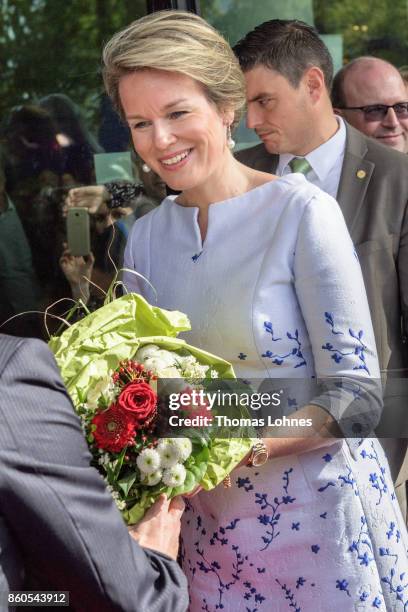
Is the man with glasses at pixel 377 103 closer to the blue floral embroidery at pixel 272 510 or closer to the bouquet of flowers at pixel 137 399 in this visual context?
the blue floral embroidery at pixel 272 510

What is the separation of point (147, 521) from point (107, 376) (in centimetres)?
28

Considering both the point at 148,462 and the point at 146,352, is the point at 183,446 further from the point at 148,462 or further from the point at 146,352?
the point at 146,352

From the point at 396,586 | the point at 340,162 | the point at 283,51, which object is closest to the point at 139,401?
the point at 396,586

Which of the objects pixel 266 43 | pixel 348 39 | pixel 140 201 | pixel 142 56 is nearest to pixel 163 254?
pixel 142 56

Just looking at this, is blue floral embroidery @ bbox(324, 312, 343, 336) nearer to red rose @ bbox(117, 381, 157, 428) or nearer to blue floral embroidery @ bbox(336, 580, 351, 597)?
red rose @ bbox(117, 381, 157, 428)

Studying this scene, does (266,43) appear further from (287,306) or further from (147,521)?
(147,521)

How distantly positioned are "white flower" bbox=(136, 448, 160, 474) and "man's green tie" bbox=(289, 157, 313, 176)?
1668 millimetres

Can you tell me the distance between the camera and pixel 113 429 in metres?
1.85

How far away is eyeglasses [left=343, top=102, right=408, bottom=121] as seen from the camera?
13.0ft

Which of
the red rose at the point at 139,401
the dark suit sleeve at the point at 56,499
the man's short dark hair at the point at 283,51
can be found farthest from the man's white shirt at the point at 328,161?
Result: the dark suit sleeve at the point at 56,499

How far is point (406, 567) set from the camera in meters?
2.34

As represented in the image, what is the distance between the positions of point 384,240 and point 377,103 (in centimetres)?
110

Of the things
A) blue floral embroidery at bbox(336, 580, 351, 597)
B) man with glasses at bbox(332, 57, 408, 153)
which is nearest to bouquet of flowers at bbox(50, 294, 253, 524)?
blue floral embroidery at bbox(336, 580, 351, 597)

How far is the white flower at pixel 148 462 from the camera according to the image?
1.87m
